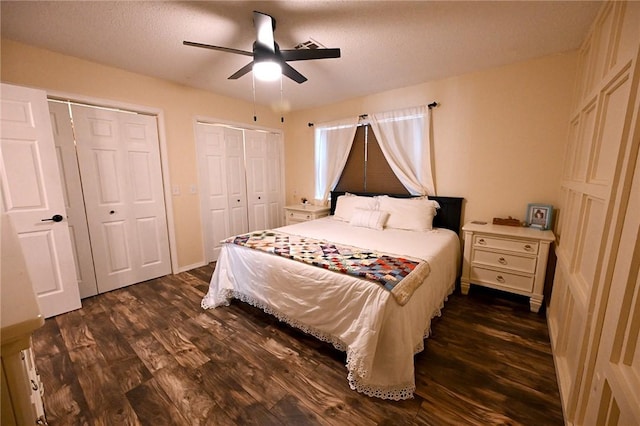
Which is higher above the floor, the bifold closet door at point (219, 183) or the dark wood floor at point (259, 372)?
the bifold closet door at point (219, 183)

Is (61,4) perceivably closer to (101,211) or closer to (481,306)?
(101,211)

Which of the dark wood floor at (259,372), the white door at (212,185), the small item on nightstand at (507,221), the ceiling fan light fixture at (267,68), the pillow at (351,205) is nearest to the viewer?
the dark wood floor at (259,372)

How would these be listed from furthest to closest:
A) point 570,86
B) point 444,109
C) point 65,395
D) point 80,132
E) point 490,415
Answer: point 444,109
point 80,132
point 570,86
point 65,395
point 490,415

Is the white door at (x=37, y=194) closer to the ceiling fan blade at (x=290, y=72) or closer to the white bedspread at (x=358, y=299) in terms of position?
the white bedspread at (x=358, y=299)

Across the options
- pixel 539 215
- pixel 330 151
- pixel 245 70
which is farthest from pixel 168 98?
pixel 539 215

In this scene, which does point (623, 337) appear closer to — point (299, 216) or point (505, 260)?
point (505, 260)

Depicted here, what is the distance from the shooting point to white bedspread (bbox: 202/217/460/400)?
151 cm

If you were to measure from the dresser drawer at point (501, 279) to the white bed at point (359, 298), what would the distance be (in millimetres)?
208

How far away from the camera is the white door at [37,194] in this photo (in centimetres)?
205

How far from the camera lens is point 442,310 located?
2395 millimetres

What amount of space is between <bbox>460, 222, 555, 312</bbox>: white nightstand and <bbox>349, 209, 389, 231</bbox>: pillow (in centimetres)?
87

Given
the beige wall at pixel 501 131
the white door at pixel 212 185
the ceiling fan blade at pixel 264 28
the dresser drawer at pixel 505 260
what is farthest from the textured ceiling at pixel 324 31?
the dresser drawer at pixel 505 260

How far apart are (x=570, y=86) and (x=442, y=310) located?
7.93ft

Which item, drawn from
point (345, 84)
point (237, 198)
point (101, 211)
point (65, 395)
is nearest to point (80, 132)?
point (101, 211)
